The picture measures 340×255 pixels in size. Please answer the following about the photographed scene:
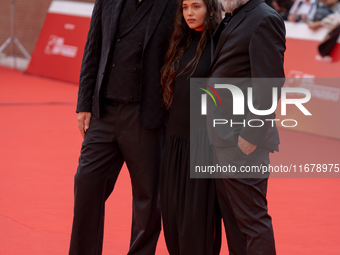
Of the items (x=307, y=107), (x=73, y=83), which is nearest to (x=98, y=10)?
(x=307, y=107)

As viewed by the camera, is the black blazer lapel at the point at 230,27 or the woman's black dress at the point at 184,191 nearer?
the black blazer lapel at the point at 230,27

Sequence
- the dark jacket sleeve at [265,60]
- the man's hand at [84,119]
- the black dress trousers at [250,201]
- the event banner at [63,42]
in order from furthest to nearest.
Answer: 1. the event banner at [63,42]
2. the man's hand at [84,119]
3. the black dress trousers at [250,201]
4. the dark jacket sleeve at [265,60]

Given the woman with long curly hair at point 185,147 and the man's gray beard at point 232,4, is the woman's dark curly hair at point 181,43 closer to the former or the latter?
the woman with long curly hair at point 185,147

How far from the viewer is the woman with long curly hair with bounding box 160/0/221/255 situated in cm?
236

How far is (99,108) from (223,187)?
79 centimetres

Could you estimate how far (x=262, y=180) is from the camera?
2.17 metres

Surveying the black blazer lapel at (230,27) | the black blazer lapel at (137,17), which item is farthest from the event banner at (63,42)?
the black blazer lapel at (230,27)

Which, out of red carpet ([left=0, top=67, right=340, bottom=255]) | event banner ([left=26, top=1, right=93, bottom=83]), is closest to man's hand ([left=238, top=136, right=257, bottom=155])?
red carpet ([left=0, top=67, right=340, bottom=255])

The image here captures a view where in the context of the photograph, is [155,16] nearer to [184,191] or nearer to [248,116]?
[248,116]

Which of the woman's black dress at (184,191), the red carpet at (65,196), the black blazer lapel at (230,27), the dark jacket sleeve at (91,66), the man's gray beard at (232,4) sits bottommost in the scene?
the red carpet at (65,196)

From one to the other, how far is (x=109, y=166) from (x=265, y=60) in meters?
1.06

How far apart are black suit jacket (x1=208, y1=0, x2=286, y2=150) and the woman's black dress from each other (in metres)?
0.25

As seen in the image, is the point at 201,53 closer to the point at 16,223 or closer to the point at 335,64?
the point at 16,223

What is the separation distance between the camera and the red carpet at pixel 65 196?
3076 millimetres
